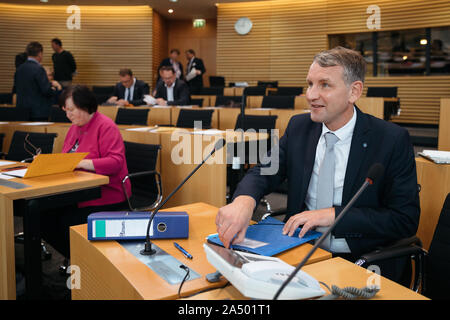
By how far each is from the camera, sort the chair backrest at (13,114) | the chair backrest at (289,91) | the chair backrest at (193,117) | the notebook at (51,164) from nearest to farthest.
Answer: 1. the notebook at (51,164)
2. the chair backrest at (193,117)
3. the chair backrest at (13,114)
4. the chair backrest at (289,91)

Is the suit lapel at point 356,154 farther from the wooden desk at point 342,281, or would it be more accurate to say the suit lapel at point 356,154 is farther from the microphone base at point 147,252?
the microphone base at point 147,252

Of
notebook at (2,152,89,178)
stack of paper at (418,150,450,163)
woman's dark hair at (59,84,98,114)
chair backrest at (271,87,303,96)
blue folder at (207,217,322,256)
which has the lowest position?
blue folder at (207,217,322,256)

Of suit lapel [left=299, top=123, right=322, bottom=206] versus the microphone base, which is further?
suit lapel [left=299, top=123, right=322, bottom=206]

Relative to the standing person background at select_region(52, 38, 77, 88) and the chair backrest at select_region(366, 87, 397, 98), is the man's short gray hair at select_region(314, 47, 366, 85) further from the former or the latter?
the standing person background at select_region(52, 38, 77, 88)

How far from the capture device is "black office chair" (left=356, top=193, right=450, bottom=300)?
5.25 feet

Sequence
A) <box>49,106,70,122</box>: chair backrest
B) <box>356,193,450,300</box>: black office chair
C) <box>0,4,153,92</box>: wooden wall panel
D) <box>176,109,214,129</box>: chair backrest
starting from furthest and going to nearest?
<box>0,4,153,92</box>: wooden wall panel, <box>49,106,70,122</box>: chair backrest, <box>176,109,214,129</box>: chair backrest, <box>356,193,450,300</box>: black office chair

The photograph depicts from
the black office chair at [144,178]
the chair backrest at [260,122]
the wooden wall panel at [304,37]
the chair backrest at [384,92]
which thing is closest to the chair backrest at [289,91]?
the chair backrest at [384,92]

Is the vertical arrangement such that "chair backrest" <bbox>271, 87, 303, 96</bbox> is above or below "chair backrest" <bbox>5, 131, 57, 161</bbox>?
above

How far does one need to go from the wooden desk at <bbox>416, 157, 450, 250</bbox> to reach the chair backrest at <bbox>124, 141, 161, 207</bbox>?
1.91 meters

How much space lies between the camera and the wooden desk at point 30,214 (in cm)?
216

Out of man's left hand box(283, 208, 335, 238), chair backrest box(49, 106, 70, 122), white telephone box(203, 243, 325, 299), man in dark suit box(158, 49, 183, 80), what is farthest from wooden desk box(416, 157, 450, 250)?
man in dark suit box(158, 49, 183, 80)

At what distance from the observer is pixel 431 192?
230 cm

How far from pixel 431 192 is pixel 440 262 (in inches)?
31.0

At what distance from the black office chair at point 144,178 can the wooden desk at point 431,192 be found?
6.08 feet
